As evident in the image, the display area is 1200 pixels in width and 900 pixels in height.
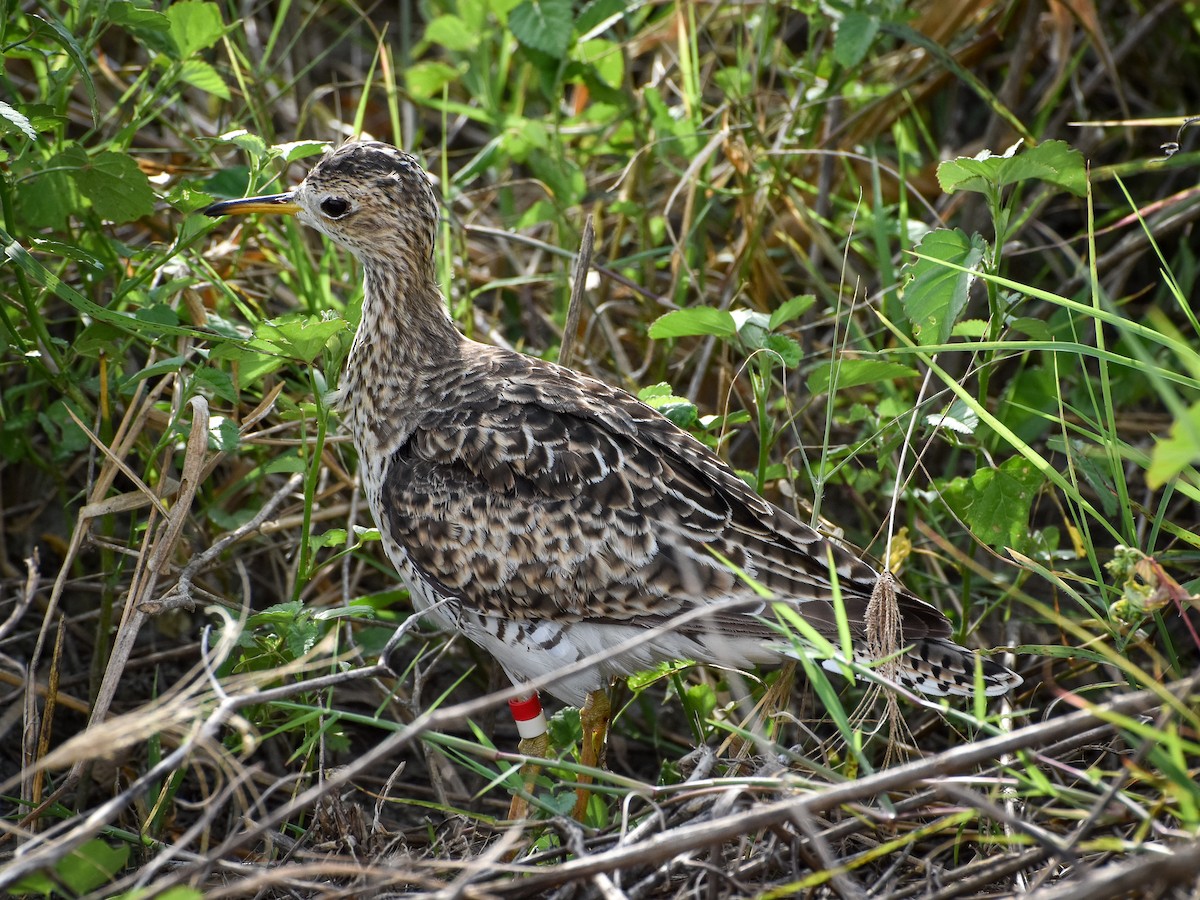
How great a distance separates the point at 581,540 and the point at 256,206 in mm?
1607

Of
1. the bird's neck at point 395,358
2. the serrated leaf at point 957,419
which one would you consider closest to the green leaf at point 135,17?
the bird's neck at point 395,358

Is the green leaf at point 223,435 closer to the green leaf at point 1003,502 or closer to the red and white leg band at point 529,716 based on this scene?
the red and white leg band at point 529,716

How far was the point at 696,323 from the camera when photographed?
13.3 ft

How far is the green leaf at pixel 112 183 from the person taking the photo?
4.07 m

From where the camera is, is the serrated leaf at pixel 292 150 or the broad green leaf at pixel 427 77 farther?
Answer: the broad green leaf at pixel 427 77

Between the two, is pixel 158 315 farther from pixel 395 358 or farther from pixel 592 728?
pixel 592 728

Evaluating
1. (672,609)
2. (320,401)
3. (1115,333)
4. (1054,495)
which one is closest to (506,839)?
(672,609)

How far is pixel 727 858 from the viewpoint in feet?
11.3

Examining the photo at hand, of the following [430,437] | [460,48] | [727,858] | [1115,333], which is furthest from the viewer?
[460,48]

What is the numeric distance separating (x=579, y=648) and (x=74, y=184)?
2.25m

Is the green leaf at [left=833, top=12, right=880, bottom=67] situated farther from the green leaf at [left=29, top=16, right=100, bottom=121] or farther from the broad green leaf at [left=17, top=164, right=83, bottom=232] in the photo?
the broad green leaf at [left=17, top=164, right=83, bottom=232]

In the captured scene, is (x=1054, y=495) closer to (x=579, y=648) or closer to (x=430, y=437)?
(x=579, y=648)

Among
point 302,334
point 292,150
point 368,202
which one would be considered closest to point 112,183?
point 292,150

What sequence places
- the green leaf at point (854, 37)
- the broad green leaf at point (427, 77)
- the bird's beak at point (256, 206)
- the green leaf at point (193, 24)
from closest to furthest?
1. the bird's beak at point (256, 206)
2. the green leaf at point (193, 24)
3. the green leaf at point (854, 37)
4. the broad green leaf at point (427, 77)
